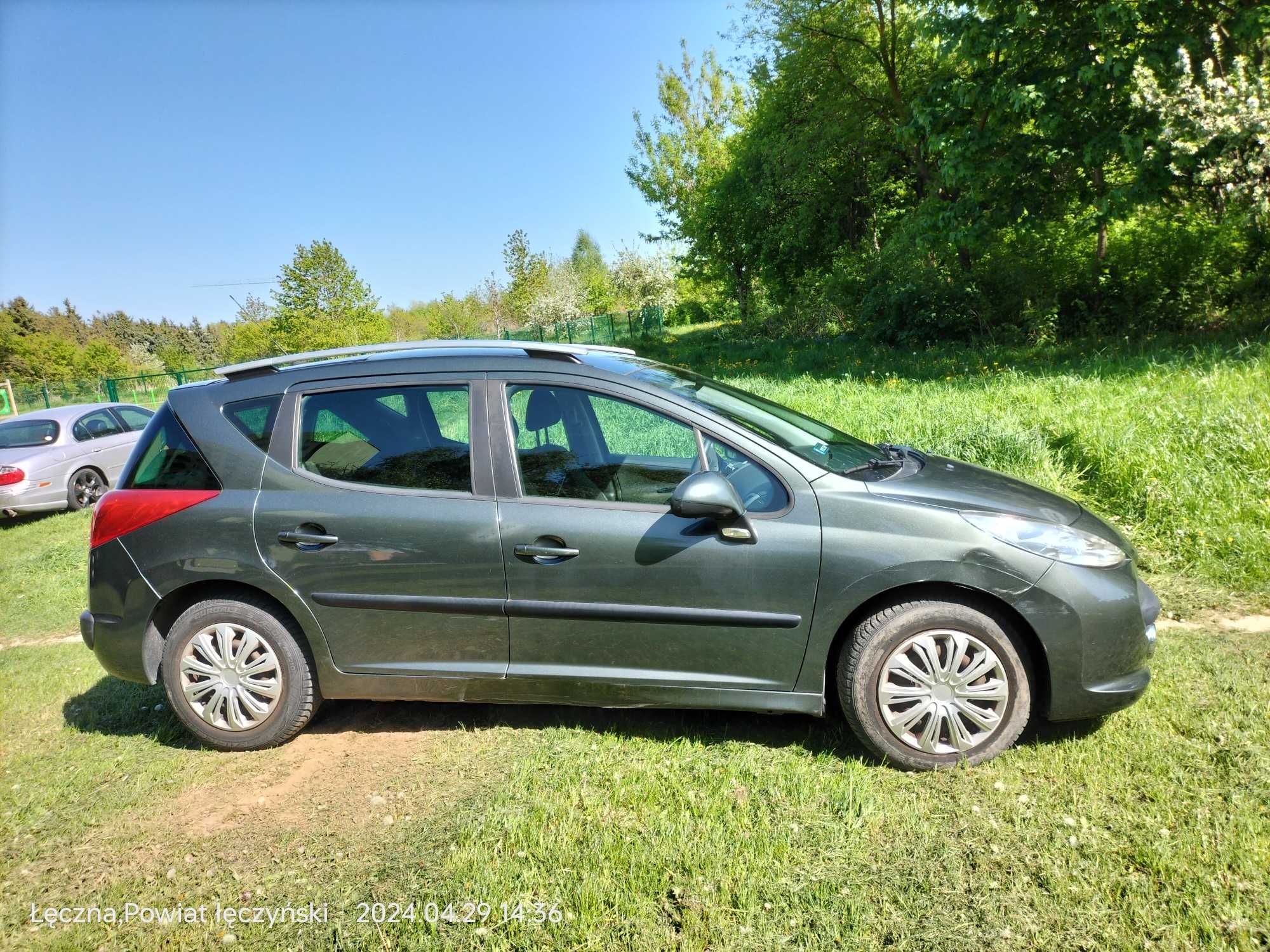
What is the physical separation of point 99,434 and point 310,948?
12522mm

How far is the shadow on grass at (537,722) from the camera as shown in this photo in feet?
11.2

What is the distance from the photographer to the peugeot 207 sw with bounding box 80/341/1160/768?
3062 millimetres

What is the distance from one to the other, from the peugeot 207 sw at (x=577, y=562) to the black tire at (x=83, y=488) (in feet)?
31.2

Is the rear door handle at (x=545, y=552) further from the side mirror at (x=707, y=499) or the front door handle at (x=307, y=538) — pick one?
the front door handle at (x=307, y=538)

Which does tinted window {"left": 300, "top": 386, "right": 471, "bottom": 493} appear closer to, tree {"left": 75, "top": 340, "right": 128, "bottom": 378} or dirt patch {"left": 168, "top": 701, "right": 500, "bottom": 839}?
dirt patch {"left": 168, "top": 701, "right": 500, "bottom": 839}

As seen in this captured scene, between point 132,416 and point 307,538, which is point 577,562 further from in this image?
point 132,416

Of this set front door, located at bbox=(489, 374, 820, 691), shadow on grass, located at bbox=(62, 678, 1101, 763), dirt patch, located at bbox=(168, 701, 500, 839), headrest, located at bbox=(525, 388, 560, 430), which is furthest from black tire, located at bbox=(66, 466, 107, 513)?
front door, located at bbox=(489, 374, 820, 691)

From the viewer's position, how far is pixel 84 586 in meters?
7.42

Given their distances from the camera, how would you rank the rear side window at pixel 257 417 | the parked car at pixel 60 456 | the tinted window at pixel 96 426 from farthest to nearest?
the tinted window at pixel 96 426
the parked car at pixel 60 456
the rear side window at pixel 257 417

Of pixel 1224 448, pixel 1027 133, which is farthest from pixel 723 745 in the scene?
pixel 1027 133

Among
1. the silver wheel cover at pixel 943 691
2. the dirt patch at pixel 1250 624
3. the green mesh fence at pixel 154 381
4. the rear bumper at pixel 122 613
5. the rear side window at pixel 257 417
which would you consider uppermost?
the green mesh fence at pixel 154 381

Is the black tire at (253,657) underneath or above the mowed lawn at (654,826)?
above

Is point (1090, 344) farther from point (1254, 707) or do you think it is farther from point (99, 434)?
point (99, 434)

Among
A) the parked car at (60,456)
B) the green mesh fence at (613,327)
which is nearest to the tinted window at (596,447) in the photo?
the parked car at (60,456)
